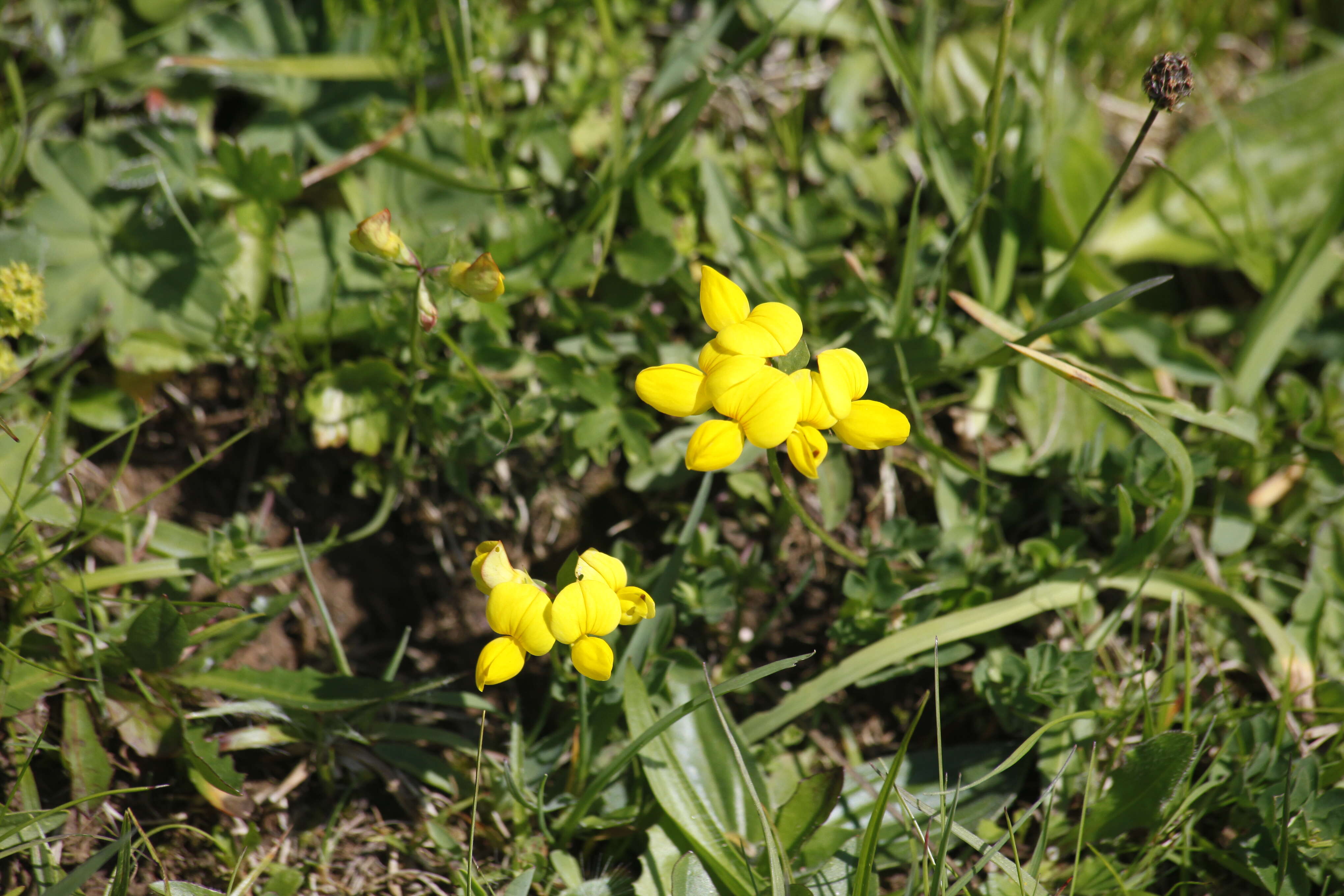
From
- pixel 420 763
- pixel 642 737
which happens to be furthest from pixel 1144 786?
pixel 420 763

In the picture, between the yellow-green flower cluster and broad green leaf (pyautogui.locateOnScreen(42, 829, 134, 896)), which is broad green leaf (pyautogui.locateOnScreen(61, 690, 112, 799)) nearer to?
broad green leaf (pyautogui.locateOnScreen(42, 829, 134, 896))

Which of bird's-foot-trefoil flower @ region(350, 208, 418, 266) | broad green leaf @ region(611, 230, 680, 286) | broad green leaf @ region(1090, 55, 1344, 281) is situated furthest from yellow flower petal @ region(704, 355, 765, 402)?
broad green leaf @ region(1090, 55, 1344, 281)

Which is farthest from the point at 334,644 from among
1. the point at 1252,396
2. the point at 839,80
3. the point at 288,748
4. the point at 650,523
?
the point at 1252,396

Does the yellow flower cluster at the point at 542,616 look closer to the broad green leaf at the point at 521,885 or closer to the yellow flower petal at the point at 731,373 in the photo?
the yellow flower petal at the point at 731,373

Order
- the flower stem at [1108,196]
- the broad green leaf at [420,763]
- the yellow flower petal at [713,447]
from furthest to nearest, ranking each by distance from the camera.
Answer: the broad green leaf at [420,763] → the flower stem at [1108,196] → the yellow flower petal at [713,447]

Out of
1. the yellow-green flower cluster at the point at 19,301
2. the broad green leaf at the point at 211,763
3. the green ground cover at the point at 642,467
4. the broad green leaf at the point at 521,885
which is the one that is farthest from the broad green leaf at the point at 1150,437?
the yellow-green flower cluster at the point at 19,301

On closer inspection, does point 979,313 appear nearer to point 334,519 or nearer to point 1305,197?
point 1305,197

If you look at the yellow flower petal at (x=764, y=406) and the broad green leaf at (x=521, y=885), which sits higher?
the yellow flower petal at (x=764, y=406)
